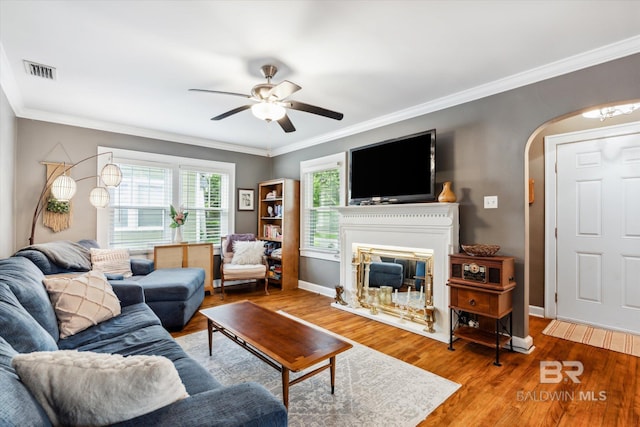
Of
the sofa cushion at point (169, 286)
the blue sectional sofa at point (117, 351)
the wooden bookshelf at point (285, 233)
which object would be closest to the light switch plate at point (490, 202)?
the blue sectional sofa at point (117, 351)

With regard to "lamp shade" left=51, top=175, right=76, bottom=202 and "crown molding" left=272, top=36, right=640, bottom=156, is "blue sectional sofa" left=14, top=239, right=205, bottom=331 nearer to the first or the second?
"lamp shade" left=51, top=175, right=76, bottom=202

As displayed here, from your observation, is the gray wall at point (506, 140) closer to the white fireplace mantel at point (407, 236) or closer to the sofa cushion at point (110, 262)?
the white fireplace mantel at point (407, 236)

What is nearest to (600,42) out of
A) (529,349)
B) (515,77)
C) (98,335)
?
(515,77)

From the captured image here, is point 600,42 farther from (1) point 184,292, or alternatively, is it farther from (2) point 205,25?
(1) point 184,292

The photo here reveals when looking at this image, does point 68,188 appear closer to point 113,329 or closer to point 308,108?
point 113,329

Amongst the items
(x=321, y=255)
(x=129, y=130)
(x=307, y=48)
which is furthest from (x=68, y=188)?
(x=321, y=255)

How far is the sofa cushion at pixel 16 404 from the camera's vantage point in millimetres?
724

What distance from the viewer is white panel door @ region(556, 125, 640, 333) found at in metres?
3.24

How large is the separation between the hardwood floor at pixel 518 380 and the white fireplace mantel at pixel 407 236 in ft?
0.92

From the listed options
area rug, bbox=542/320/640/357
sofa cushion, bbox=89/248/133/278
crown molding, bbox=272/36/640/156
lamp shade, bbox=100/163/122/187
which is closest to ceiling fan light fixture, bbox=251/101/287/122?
crown molding, bbox=272/36/640/156

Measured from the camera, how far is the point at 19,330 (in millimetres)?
1275

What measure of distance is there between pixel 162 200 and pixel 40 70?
237 centimetres

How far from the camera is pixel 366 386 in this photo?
2.26 meters

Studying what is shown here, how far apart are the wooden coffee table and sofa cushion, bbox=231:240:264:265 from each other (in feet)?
7.26
